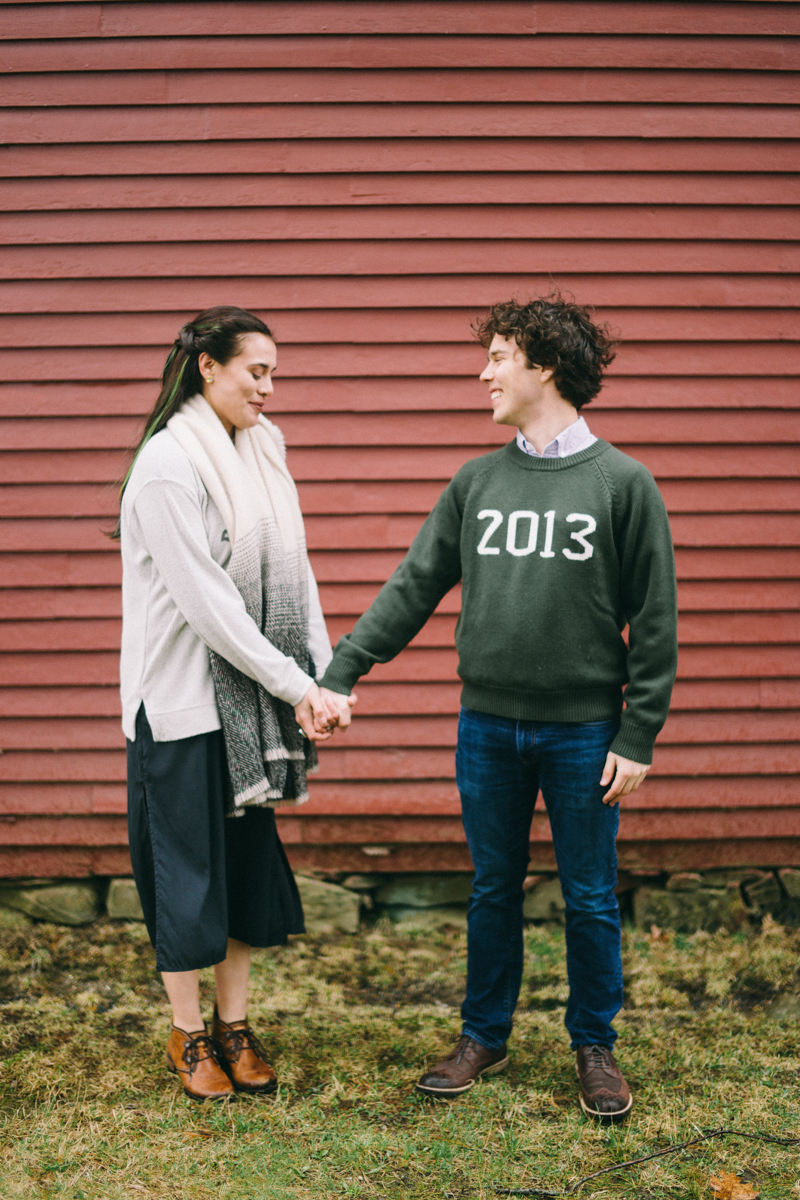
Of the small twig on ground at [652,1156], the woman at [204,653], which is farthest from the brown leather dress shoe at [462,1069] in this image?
the woman at [204,653]

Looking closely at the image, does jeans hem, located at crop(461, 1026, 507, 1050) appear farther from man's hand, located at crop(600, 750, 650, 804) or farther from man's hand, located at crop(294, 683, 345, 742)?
man's hand, located at crop(294, 683, 345, 742)

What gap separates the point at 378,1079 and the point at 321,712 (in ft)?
3.76

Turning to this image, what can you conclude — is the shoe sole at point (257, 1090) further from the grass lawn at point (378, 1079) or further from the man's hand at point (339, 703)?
the man's hand at point (339, 703)

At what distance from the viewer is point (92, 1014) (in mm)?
3004

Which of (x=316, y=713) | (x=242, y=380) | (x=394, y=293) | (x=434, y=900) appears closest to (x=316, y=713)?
(x=316, y=713)

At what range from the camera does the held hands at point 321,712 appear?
2.40 metres

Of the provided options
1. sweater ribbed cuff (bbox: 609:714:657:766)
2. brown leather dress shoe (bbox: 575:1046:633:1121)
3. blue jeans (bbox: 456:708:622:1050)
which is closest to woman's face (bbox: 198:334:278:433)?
blue jeans (bbox: 456:708:622:1050)

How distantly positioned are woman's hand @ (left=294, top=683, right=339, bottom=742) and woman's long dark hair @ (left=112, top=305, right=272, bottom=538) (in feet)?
2.46

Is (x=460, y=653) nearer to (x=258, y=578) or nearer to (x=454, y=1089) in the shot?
(x=258, y=578)

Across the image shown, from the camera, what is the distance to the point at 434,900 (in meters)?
3.71

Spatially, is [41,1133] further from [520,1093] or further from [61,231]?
[61,231]

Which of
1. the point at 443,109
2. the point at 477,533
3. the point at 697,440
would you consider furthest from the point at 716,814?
the point at 443,109

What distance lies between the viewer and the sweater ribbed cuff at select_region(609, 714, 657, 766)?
2230 millimetres

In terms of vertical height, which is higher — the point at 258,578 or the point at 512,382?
the point at 512,382
